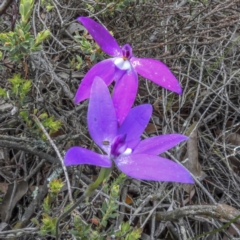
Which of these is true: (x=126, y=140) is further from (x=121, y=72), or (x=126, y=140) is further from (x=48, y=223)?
(x=48, y=223)

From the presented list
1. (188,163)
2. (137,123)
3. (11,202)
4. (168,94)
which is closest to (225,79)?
(168,94)

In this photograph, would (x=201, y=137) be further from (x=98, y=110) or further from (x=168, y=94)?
(x=98, y=110)

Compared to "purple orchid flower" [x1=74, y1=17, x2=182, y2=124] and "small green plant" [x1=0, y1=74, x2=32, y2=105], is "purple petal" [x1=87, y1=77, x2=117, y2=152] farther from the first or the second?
"small green plant" [x1=0, y1=74, x2=32, y2=105]

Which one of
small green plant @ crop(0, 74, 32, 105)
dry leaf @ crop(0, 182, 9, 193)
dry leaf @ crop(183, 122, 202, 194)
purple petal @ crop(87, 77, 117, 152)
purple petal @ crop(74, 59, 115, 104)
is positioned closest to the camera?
purple petal @ crop(87, 77, 117, 152)

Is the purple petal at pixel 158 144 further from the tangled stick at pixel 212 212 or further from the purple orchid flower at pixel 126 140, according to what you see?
the tangled stick at pixel 212 212

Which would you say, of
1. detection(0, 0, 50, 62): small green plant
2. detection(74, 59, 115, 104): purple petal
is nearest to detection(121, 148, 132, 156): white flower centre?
detection(74, 59, 115, 104): purple petal

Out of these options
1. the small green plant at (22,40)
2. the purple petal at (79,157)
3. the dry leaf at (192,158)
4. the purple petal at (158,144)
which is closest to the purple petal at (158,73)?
the purple petal at (158,144)
